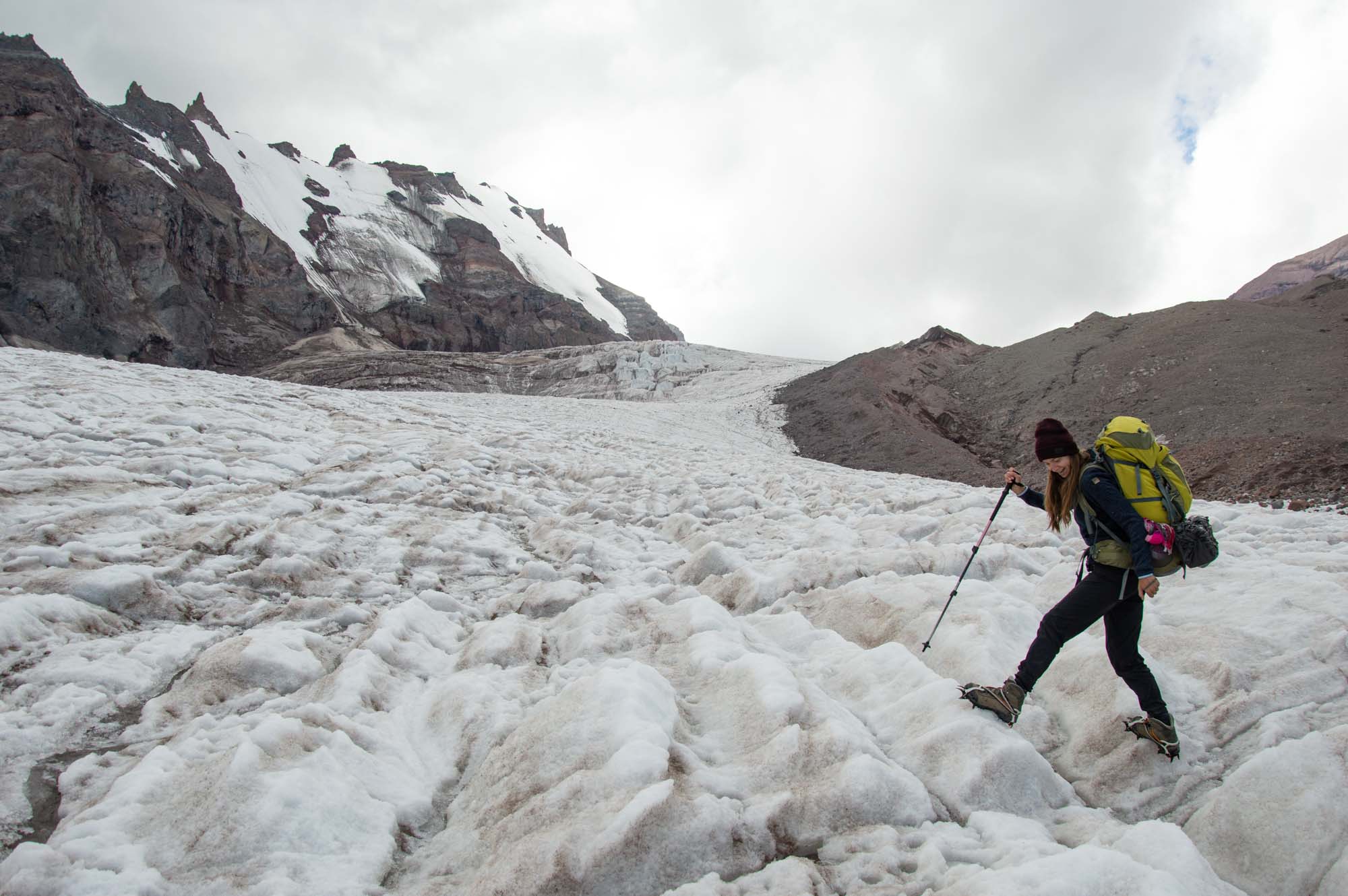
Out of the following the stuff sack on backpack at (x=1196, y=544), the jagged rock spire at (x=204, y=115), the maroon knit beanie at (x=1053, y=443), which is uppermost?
the jagged rock spire at (x=204, y=115)

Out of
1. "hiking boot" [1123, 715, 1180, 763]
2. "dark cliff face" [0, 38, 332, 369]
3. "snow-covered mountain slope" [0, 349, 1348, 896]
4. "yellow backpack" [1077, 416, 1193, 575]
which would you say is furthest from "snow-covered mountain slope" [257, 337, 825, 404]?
"hiking boot" [1123, 715, 1180, 763]

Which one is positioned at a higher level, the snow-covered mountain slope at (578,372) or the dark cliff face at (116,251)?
the dark cliff face at (116,251)

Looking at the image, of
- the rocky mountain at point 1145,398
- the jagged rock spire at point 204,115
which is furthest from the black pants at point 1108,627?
the jagged rock spire at point 204,115

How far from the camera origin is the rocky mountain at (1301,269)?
3167 inches

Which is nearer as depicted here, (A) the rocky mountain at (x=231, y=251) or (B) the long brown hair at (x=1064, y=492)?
(B) the long brown hair at (x=1064, y=492)

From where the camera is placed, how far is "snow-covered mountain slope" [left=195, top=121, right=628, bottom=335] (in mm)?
96500

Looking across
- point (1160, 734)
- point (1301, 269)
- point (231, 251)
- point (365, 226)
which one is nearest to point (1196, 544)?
point (1160, 734)

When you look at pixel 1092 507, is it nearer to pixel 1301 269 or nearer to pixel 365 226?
pixel 1301 269

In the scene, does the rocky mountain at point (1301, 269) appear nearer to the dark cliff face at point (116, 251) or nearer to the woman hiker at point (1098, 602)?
the woman hiker at point (1098, 602)

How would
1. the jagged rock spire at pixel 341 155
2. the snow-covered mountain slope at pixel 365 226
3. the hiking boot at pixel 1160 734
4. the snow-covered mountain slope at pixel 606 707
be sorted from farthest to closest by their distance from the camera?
the jagged rock spire at pixel 341 155
the snow-covered mountain slope at pixel 365 226
the hiking boot at pixel 1160 734
the snow-covered mountain slope at pixel 606 707

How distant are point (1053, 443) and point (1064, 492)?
34cm

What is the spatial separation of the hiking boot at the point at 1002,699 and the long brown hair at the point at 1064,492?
103cm

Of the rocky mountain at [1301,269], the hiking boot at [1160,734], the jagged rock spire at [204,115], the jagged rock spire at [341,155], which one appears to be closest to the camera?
the hiking boot at [1160,734]

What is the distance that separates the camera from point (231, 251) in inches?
3118
